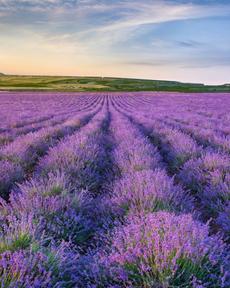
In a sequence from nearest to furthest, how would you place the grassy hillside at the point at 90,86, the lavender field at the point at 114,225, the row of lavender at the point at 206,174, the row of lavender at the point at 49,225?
the row of lavender at the point at 49,225, the lavender field at the point at 114,225, the row of lavender at the point at 206,174, the grassy hillside at the point at 90,86

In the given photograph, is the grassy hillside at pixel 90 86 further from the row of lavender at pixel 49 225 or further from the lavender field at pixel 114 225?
the row of lavender at pixel 49 225

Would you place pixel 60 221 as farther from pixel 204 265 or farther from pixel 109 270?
pixel 204 265

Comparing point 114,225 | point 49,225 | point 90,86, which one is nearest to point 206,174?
point 114,225

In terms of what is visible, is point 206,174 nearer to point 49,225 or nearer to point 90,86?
point 49,225

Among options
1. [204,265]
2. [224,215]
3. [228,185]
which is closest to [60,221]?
[204,265]

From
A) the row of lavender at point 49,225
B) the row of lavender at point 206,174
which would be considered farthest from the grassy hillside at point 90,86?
the row of lavender at point 49,225

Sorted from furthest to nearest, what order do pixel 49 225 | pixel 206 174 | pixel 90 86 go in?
1. pixel 90 86
2. pixel 206 174
3. pixel 49 225

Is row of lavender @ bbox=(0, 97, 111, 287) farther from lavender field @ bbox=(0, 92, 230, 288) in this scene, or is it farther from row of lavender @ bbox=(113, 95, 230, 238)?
row of lavender @ bbox=(113, 95, 230, 238)

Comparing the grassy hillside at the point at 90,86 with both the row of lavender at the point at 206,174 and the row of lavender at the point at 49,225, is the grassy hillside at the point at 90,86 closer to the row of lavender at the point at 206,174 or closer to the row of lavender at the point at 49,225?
the row of lavender at the point at 206,174

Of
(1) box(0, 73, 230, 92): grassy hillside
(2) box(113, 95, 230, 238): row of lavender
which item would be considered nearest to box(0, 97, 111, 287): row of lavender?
(2) box(113, 95, 230, 238): row of lavender

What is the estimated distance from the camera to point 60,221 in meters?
3.05

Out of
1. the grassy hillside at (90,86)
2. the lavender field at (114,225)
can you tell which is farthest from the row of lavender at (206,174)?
the grassy hillside at (90,86)

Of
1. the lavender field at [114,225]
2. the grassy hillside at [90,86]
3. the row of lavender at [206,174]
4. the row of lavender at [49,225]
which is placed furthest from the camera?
the grassy hillside at [90,86]

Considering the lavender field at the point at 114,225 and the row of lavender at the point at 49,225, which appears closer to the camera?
the row of lavender at the point at 49,225
